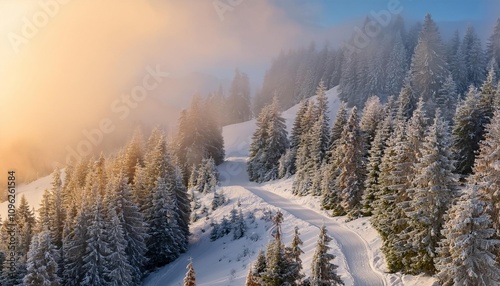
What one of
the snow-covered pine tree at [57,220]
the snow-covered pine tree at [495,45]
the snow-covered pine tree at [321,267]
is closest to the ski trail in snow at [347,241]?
the snow-covered pine tree at [321,267]

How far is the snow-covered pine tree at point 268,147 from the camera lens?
68250 mm

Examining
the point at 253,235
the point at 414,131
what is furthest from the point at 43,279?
the point at 414,131

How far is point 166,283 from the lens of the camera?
38.3 meters

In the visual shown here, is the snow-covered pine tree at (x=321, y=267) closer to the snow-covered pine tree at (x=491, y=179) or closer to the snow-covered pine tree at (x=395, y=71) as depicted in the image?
the snow-covered pine tree at (x=491, y=179)

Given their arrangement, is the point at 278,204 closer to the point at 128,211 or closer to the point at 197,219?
the point at 197,219

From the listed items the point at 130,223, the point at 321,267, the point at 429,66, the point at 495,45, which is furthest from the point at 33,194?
the point at 495,45

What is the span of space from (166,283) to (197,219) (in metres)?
14.1

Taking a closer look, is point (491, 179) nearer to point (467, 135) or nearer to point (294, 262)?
point (294, 262)

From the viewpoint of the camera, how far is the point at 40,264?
30000mm

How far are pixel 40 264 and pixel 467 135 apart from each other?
4525cm

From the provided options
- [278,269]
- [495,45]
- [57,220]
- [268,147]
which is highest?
[495,45]

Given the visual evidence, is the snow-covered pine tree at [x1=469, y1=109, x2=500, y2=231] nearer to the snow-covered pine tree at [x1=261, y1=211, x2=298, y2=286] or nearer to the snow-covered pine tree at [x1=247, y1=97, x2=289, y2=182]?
the snow-covered pine tree at [x1=261, y1=211, x2=298, y2=286]

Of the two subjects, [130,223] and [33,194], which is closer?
[130,223]

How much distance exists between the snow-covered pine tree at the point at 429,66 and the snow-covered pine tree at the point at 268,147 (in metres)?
30.4
